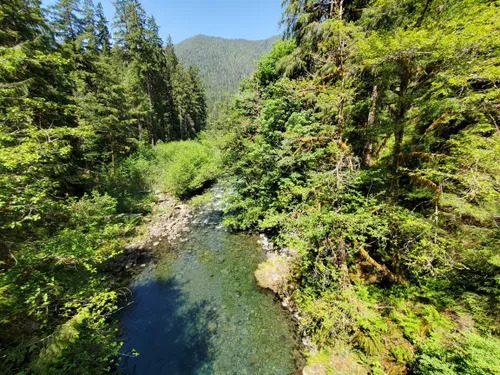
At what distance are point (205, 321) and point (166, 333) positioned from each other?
4.27 ft

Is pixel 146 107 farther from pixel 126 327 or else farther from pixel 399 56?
pixel 399 56

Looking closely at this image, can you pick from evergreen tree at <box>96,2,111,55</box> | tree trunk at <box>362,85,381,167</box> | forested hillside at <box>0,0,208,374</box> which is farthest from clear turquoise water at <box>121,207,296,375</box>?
evergreen tree at <box>96,2,111,55</box>

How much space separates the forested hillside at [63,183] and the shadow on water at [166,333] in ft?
2.38

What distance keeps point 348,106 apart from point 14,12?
14066 mm

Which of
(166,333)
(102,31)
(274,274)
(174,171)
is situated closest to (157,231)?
(174,171)

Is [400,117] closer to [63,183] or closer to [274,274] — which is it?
[274,274]

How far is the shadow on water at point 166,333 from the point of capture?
227 inches

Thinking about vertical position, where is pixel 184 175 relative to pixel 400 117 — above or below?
below

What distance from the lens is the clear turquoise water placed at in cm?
579

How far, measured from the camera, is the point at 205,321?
7098 millimetres

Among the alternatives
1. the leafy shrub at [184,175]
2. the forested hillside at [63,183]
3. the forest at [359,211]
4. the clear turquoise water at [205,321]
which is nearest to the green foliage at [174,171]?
the leafy shrub at [184,175]

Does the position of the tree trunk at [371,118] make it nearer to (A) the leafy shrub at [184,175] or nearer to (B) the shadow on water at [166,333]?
(B) the shadow on water at [166,333]

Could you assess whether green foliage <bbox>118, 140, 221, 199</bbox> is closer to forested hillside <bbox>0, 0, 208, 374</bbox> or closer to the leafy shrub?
the leafy shrub

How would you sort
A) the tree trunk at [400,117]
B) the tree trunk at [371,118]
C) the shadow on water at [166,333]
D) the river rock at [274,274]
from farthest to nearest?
the river rock at [274,274] < the tree trunk at [371,118] < the shadow on water at [166,333] < the tree trunk at [400,117]
